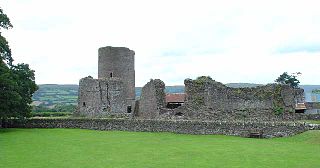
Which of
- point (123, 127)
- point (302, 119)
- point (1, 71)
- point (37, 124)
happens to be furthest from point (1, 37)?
point (302, 119)

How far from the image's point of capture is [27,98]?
131 feet

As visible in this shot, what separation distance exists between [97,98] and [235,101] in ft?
52.3

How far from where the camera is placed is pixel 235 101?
126ft

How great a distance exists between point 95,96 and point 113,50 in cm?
924

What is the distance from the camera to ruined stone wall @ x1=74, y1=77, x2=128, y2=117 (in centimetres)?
4698

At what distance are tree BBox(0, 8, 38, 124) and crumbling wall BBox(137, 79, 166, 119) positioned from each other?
1031 centimetres

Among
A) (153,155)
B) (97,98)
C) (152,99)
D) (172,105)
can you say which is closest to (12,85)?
(152,99)

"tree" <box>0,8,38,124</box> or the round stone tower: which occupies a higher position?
the round stone tower

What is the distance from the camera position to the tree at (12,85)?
3466 cm

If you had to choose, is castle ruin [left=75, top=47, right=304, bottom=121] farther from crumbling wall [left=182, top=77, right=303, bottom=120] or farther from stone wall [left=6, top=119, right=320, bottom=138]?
stone wall [left=6, top=119, right=320, bottom=138]

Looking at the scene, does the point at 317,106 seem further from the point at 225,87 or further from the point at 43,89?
the point at 43,89

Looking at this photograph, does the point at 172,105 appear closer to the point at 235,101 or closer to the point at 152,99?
the point at 152,99

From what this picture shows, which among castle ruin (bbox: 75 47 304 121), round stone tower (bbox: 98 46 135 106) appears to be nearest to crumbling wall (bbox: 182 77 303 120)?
castle ruin (bbox: 75 47 304 121)

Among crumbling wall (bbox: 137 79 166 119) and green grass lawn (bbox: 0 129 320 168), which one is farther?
crumbling wall (bbox: 137 79 166 119)
